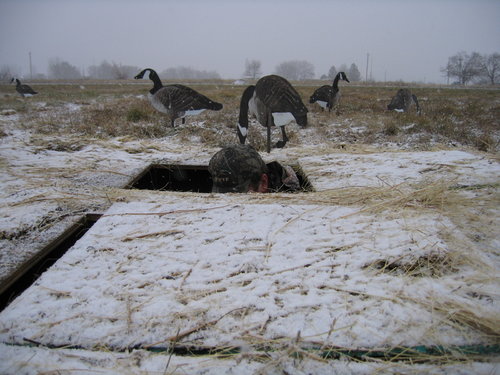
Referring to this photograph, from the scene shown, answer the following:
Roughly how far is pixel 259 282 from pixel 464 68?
224ft

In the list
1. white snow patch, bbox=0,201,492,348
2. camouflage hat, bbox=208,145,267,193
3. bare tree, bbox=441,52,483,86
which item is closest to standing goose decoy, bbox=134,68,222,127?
camouflage hat, bbox=208,145,267,193

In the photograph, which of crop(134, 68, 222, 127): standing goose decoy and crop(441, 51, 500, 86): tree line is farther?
crop(441, 51, 500, 86): tree line

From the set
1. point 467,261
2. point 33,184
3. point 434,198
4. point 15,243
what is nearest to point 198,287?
point 15,243

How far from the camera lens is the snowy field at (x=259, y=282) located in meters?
0.98

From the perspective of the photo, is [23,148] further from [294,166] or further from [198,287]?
[198,287]

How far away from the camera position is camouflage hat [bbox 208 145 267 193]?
9.61ft

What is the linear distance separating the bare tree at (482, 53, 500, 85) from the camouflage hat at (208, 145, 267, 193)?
228ft

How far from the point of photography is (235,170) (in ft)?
9.59

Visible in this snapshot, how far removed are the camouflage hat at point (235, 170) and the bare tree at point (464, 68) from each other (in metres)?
64.5

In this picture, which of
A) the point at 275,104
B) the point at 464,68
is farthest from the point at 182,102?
the point at 464,68

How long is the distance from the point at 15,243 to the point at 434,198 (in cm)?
255

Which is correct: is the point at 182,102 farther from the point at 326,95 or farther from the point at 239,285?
the point at 326,95

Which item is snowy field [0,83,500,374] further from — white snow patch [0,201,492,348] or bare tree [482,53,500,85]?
bare tree [482,53,500,85]

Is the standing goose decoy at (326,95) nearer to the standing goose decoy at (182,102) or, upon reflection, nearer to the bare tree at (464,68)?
the standing goose decoy at (182,102)
